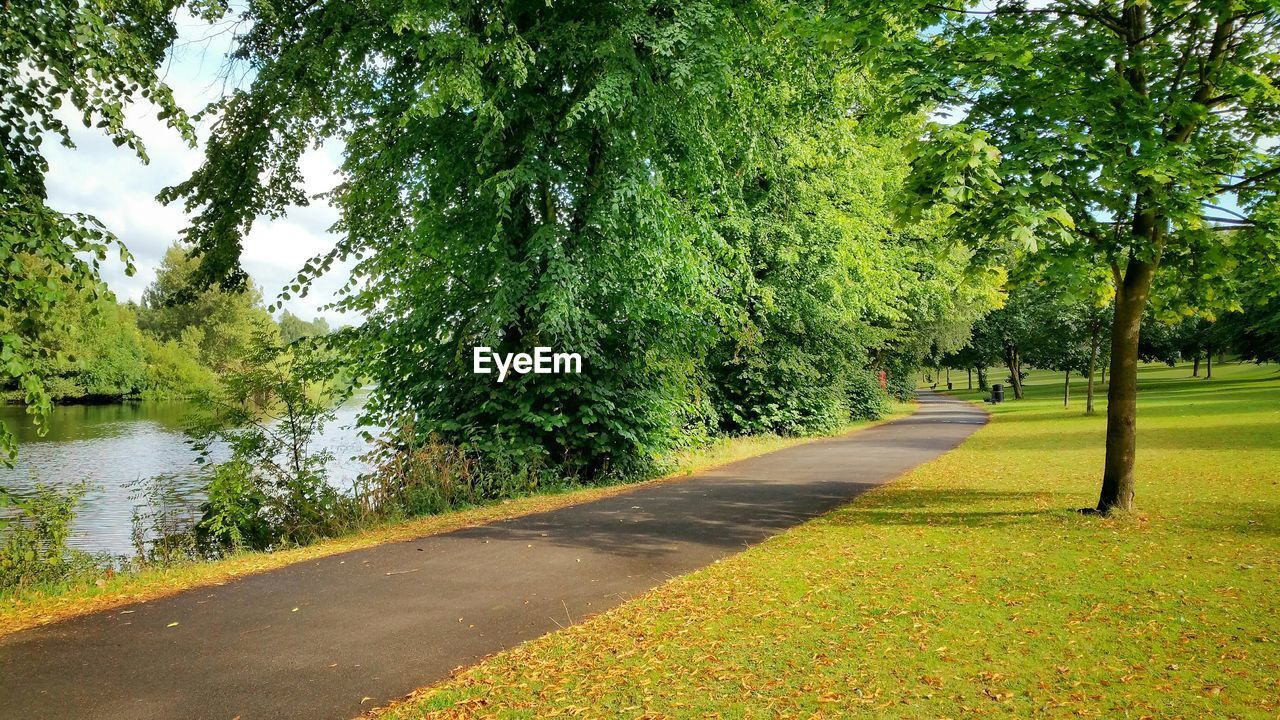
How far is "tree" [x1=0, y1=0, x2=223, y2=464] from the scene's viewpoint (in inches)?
206

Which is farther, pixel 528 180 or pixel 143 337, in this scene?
pixel 143 337

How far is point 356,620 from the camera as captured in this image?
224 inches

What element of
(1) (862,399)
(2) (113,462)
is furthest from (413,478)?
(1) (862,399)

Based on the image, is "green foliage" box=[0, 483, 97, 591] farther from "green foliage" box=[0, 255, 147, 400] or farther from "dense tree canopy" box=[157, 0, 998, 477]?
"dense tree canopy" box=[157, 0, 998, 477]

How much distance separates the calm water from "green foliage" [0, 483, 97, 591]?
83 centimetres

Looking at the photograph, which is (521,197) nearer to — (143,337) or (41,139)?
(41,139)

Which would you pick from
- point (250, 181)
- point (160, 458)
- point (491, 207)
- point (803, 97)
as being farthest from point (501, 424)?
point (160, 458)

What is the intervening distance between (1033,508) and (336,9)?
40.3 feet

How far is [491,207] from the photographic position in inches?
484

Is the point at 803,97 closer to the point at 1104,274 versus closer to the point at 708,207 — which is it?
the point at 708,207

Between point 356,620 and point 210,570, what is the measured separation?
8.07 ft

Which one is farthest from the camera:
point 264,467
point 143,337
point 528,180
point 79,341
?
point 143,337

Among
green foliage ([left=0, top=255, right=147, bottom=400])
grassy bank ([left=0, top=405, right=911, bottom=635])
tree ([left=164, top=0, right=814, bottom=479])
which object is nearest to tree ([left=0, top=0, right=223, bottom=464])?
green foliage ([left=0, top=255, right=147, bottom=400])

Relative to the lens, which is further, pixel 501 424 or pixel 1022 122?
pixel 501 424
